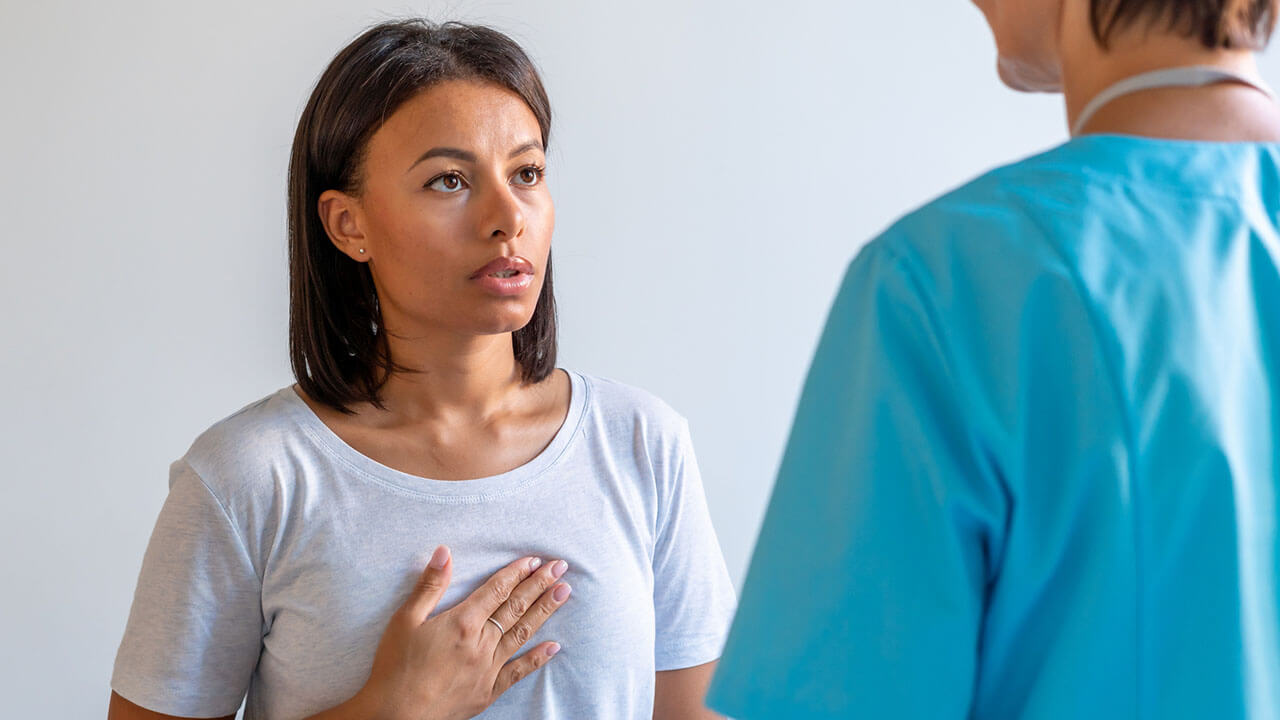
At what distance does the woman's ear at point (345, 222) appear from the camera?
44.7 inches

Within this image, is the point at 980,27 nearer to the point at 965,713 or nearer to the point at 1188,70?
the point at 1188,70

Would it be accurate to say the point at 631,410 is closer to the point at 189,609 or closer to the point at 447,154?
the point at 447,154

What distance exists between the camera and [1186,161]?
53 centimetres

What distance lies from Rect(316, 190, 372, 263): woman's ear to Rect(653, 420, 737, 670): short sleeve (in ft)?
1.27

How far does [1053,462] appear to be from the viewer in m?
0.50

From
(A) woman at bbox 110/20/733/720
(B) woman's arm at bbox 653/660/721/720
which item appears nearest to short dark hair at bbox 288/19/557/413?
(A) woman at bbox 110/20/733/720

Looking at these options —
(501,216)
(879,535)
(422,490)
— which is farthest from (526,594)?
(879,535)

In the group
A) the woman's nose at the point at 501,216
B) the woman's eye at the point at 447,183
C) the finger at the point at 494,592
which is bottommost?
the finger at the point at 494,592

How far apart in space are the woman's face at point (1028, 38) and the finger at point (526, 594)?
0.66 meters

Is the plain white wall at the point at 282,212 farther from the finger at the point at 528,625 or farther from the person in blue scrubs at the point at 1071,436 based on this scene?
the person in blue scrubs at the point at 1071,436

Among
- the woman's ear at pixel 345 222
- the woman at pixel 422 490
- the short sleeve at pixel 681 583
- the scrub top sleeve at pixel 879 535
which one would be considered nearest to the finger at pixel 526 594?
the woman at pixel 422 490

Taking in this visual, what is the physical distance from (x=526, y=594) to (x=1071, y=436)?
2.25 feet

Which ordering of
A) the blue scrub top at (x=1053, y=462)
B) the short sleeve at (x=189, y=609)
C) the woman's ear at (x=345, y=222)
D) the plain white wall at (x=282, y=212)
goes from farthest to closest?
the plain white wall at (x=282, y=212)
the woman's ear at (x=345, y=222)
the short sleeve at (x=189, y=609)
the blue scrub top at (x=1053, y=462)

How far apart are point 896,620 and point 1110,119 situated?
26cm
